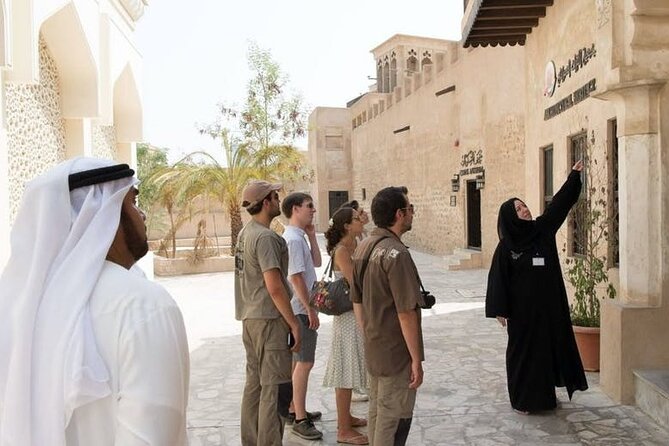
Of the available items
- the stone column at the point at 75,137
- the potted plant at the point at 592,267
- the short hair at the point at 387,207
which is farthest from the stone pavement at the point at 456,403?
the stone column at the point at 75,137

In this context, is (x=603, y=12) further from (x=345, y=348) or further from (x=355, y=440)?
(x=355, y=440)

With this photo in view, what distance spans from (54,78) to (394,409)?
710cm

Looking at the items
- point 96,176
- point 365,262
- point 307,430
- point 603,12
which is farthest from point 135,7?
point 96,176

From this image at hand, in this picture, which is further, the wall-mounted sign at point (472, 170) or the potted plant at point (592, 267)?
the wall-mounted sign at point (472, 170)

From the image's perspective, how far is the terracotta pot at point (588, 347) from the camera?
16.8 feet

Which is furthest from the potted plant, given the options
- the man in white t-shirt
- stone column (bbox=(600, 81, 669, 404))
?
the man in white t-shirt

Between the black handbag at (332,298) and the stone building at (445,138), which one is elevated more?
the stone building at (445,138)

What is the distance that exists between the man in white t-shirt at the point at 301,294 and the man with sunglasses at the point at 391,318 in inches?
A: 39.3

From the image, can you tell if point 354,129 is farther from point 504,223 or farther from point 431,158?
point 504,223

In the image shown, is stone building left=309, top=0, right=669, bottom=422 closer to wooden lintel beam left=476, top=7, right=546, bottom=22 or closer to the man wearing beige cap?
wooden lintel beam left=476, top=7, right=546, bottom=22

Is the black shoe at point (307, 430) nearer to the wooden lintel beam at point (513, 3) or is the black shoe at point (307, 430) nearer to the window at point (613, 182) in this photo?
the window at point (613, 182)

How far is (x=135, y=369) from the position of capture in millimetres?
1211

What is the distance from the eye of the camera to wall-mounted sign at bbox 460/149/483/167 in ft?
47.4

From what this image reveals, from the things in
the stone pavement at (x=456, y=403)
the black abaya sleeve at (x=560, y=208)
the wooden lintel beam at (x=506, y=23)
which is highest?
the wooden lintel beam at (x=506, y=23)
